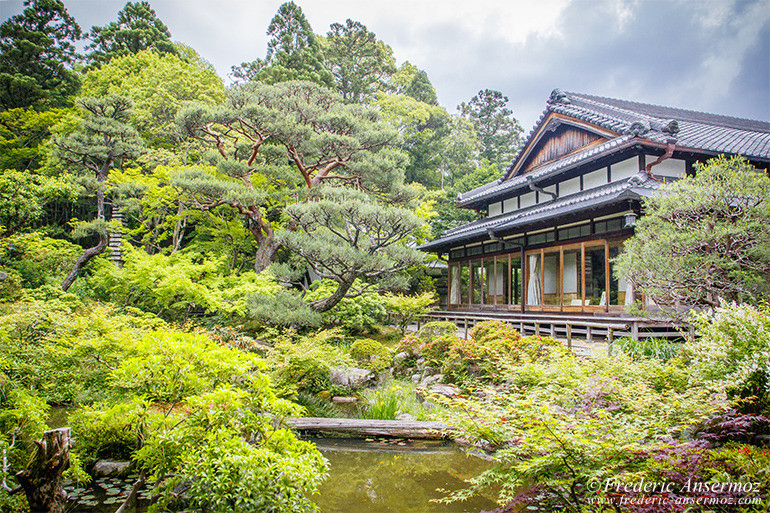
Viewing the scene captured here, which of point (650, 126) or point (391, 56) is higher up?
point (391, 56)

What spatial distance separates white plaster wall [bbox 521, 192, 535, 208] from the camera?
14.2 meters

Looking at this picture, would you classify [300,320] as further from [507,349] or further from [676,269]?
[676,269]

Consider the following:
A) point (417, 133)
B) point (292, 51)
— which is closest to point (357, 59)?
point (417, 133)

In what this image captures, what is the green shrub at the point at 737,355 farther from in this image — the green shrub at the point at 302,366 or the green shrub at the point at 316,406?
the green shrub at the point at 302,366

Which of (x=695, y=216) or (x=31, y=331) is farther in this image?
(x=695, y=216)

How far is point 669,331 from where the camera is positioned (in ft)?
29.0

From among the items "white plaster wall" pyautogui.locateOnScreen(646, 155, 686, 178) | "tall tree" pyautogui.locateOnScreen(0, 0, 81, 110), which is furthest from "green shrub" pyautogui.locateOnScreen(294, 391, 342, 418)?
"tall tree" pyautogui.locateOnScreen(0, 0, 81, 110)

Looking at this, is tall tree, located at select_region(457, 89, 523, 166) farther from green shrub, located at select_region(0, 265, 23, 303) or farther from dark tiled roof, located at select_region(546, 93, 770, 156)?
green shrub, located at select_region(0, 265, 23, 303)

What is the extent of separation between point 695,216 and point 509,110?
36.9 meters

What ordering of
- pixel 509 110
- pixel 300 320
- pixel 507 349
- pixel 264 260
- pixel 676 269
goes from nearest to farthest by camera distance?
pixel 676 269, pixel 507 349, pixel 300 320, pixel 264 260, pixel 509 110

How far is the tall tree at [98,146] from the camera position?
13891mm

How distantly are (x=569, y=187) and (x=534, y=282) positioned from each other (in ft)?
10.3

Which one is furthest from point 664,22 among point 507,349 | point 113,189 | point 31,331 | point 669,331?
point 113,189

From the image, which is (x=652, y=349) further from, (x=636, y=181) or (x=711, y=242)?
(x=636, y=181)
